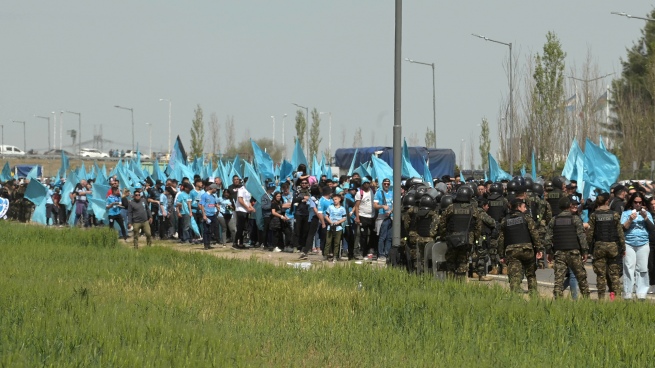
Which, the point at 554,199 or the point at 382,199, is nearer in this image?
the point at 554,199

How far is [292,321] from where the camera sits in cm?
1214

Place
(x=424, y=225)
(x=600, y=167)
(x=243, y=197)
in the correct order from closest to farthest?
(x=424, y=225)
(x=600, y=167)
(x=243, y=197)

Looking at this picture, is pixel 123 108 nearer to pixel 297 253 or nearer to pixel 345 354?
pixel 297 253

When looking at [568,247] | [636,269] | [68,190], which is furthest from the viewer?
[68,190]

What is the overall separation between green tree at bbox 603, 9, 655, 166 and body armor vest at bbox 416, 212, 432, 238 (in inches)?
1207

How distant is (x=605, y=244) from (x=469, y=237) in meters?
1.80

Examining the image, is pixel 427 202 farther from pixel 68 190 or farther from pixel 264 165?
pixel 68 190

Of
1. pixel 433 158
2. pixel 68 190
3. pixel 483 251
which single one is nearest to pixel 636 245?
pixel 483 251

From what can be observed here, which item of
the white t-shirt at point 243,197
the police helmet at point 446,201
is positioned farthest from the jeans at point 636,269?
the white t-shirt at point 243,197

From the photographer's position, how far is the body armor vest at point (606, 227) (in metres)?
15.5

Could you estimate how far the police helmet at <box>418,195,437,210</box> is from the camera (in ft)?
57.2

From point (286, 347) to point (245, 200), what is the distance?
56.0ft

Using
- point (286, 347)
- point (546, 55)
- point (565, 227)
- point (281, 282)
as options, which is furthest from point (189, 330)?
point (546, 55)

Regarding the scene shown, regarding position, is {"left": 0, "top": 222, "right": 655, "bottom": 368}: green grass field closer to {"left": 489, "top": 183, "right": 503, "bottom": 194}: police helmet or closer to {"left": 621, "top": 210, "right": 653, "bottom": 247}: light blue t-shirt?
{"left": 621, "top": 210, "right": 653, "bottom": 247}: light blue t-shirt
